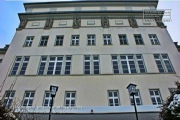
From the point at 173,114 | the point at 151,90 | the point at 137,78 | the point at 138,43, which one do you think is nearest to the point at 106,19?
the point at 138,43

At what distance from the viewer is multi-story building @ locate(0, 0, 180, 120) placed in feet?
37.8

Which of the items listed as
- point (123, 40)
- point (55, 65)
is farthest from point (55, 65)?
point (123, 40)

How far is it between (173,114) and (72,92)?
7572 millimetres

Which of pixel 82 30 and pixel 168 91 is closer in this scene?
pixel 168 91

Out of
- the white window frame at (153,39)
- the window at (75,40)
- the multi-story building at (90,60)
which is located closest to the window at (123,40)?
the multi-story building at (90,60)

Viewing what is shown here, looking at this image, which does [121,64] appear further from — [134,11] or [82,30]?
[134,11]

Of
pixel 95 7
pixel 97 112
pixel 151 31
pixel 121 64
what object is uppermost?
pixel 95 7

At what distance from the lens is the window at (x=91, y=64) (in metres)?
13.4

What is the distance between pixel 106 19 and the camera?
688 inches

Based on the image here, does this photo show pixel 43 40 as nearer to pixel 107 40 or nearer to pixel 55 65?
pixel 55 65

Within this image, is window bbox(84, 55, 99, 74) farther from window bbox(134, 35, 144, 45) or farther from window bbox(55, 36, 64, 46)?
window bbox(134, 35, 144, 45)

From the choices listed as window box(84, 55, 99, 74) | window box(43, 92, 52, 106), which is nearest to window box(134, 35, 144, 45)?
window box(84, 55, 99, 74)

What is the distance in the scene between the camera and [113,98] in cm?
1183

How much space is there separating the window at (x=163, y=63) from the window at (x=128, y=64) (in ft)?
4.58
